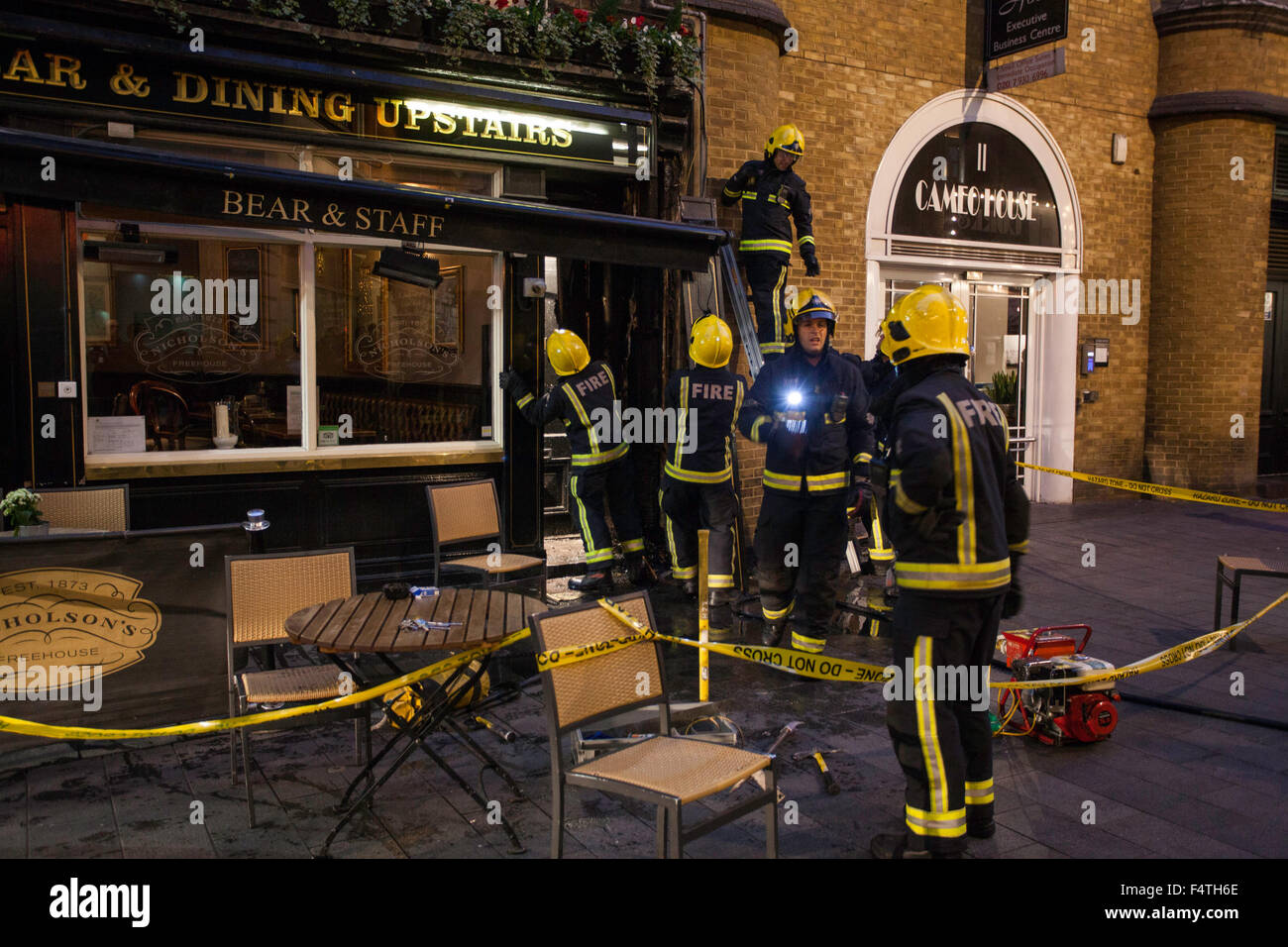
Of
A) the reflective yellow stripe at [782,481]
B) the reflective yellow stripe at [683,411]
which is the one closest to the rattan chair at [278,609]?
the reflective yellow stripe at [782,481]

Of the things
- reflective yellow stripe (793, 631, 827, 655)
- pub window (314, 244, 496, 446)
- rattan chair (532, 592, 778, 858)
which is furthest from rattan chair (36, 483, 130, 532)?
reflective yellow stripe (793, 631, 827, 655)

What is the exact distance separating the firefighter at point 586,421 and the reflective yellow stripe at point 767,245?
7.69 feet

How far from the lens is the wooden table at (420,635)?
414cm

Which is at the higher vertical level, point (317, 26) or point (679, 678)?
point (317, 26)

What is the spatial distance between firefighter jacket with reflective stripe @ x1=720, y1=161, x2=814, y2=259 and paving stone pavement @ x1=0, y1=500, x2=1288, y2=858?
471cm

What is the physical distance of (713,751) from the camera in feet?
12.6

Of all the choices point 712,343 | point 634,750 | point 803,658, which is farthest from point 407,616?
point 712,343

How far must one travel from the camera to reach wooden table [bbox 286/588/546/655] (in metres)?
4.12

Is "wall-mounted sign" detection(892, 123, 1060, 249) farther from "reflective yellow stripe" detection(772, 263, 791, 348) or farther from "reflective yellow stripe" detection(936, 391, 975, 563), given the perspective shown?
"reflective yellow stripe" detection(936, 391, 975, 563)

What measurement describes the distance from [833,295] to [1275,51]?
26.0ft

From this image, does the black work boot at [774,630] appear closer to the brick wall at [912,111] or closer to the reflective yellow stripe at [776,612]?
the reflective yellow stripe at [776,612]

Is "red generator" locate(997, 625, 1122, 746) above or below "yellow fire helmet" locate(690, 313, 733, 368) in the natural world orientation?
below
